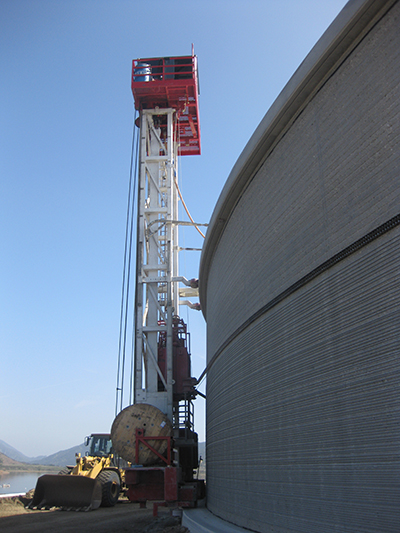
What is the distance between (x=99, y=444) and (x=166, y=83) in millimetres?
15663

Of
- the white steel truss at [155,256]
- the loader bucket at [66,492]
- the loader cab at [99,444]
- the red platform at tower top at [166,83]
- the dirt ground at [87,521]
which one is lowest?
the dirt ground at [87,521]

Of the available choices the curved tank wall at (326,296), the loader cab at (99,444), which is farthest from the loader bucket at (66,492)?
the curved tank wall at (326,296)

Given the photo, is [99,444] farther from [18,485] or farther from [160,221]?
[18,485]

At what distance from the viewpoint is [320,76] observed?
21.9 ft

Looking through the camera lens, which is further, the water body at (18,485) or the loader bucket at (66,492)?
the water body at (18,485)

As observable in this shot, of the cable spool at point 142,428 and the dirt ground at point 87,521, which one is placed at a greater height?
the cable spool at point 142,428

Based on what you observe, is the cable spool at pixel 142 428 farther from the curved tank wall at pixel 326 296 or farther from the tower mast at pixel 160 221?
the curved tank wall at pixel 326 296

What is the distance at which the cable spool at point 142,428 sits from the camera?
12.5 m

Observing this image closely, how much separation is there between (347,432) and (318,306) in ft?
5.29

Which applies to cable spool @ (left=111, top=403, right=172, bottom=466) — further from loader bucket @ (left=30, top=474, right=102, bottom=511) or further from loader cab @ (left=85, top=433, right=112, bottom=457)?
loader cab @ (left=85, top=433, right=112, bottom=457)

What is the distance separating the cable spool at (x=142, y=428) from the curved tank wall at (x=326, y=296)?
395cm

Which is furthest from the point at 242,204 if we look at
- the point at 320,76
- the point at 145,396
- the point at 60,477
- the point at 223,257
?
the point at 60,477

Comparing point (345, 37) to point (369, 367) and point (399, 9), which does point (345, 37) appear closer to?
point (399, 9)

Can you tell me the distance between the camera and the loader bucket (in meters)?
16.9
